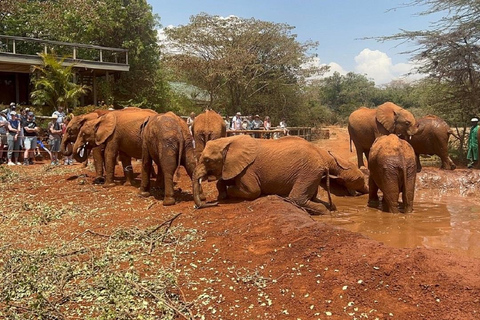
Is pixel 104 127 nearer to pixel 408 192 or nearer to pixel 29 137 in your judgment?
pixel 29 137

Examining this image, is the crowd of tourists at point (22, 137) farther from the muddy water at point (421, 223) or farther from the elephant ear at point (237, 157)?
the muddy water at point (421, 223)

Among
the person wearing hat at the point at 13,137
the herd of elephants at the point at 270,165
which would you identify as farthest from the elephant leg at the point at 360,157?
the person wearing hat at the point at 13,137

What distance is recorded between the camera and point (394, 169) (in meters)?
8.59

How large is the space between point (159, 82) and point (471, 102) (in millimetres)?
17338

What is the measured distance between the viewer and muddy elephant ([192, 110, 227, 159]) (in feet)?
42.1

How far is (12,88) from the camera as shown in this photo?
25109 mm

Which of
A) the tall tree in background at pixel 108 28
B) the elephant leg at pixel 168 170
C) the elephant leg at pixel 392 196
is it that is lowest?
the elephant leg at pixel 392 196

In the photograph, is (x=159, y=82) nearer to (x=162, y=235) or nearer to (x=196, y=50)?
(x=196, y=50)

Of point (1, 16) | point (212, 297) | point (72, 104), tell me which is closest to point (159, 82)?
point (72, 104)

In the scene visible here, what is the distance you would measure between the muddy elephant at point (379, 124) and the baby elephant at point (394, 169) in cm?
552

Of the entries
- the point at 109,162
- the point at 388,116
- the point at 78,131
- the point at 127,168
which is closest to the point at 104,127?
the point at 109,162

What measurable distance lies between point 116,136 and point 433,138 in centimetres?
1031

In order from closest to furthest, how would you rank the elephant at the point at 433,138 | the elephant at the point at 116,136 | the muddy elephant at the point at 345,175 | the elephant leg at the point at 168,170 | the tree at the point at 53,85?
the elephant leg at the point at 168,170 → the muddy elephant at the point at 345,175 → the elephant at the point at 116,136 → the elephant at the point at 433,138 → the tree at the point at 53,85

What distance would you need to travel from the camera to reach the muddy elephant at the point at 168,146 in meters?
8.99
